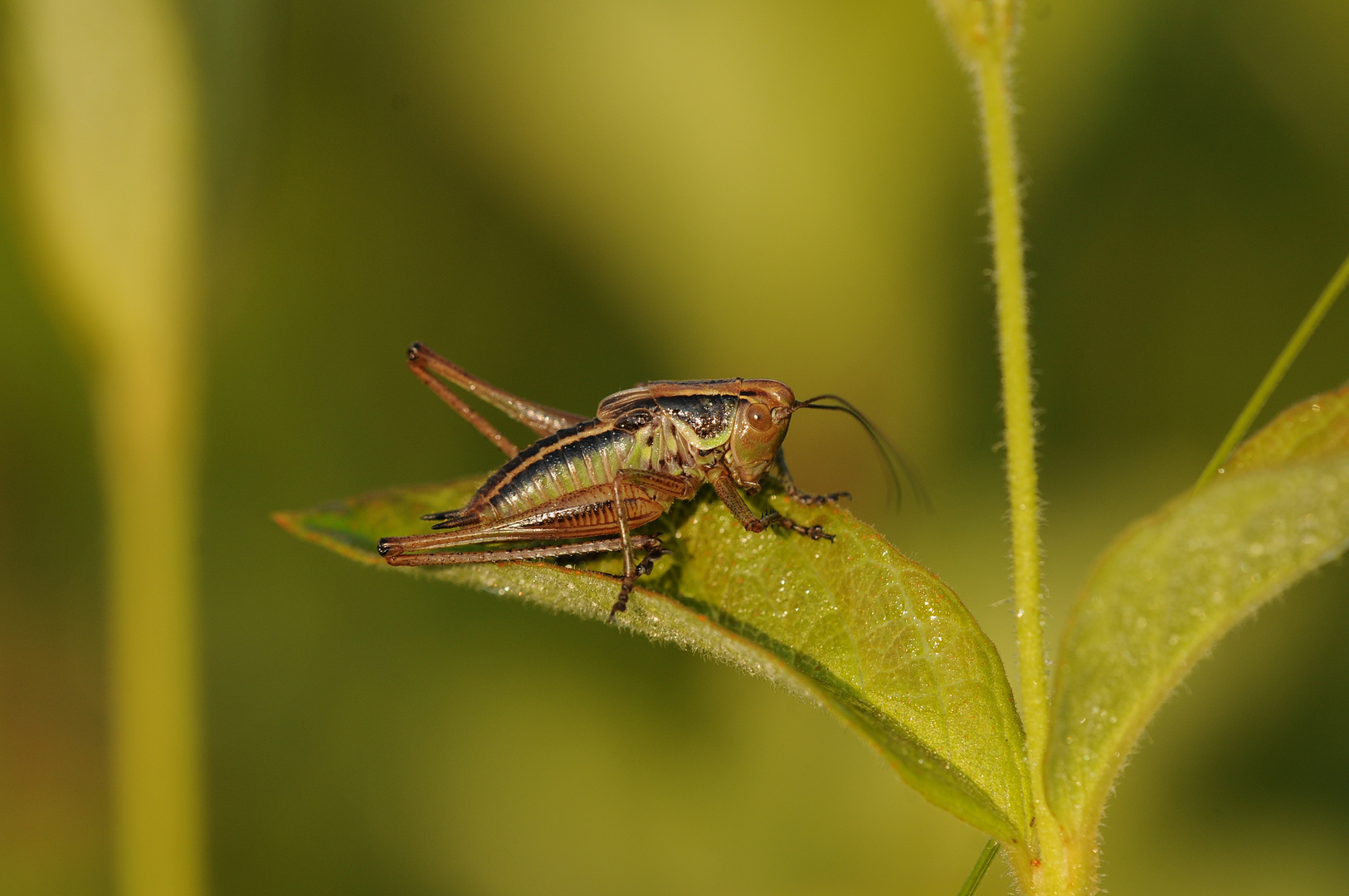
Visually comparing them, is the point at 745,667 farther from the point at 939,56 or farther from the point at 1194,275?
the point at 1194,275

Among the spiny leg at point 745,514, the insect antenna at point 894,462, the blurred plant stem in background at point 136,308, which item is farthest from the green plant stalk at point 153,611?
the insect antenna at point 894,462

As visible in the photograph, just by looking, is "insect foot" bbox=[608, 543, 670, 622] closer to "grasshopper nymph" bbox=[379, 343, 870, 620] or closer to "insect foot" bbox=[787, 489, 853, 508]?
"grasshopper nymph" bbox=[379, 343, 870, 620]

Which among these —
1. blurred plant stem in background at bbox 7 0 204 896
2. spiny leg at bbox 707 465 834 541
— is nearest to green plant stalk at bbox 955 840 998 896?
spiny leg at bbox 707 465 834 541

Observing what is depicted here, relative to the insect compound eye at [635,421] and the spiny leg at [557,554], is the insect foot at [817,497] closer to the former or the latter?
the spiny leg at [557,554]

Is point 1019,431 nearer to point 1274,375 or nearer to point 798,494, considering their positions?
point 1274,375

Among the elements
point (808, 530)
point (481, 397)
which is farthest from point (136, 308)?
point (808, 530)

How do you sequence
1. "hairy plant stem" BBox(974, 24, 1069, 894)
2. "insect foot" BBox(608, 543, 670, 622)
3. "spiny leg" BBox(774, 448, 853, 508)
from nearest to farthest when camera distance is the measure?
"hairy plant stem" BBox(974, 24, 1069, 894) → "insect foot" BBox(608, 543, 670, 622) → "spiny leg" BBox(774, 448, 853, 508)

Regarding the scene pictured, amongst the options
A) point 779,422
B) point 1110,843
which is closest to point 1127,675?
point 779,422
